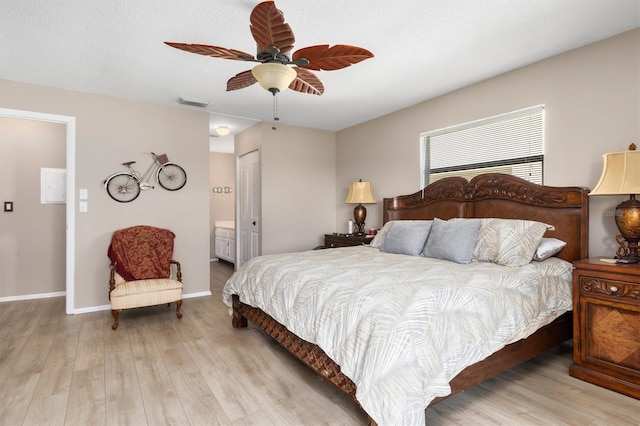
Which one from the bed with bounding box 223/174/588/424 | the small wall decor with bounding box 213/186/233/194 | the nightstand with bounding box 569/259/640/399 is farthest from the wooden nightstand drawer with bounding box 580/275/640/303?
the small wall decor with bounding box 213/186/233/194

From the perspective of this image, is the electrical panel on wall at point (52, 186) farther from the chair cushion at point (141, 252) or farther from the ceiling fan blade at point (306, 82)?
the ceiling fan blade at point (306, 82)

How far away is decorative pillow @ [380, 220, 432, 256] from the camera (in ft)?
Result: 10.9

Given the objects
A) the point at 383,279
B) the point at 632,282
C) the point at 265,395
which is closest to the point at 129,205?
the point at 265,395

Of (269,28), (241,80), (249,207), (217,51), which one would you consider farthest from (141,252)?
(269,28)

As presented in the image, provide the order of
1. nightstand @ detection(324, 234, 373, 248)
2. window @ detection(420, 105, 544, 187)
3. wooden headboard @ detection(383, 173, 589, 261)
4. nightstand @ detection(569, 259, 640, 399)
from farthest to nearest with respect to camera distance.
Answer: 1. nightstand @ detection(324, 234, 373, 248)
2. window @ detection(420, 105, 544, 187)
3. wooden headboard @ detection(383, 173, 589, 261)
4. nightstand @ detection(569, 259, 640, 399)

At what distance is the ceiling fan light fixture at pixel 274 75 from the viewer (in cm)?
216

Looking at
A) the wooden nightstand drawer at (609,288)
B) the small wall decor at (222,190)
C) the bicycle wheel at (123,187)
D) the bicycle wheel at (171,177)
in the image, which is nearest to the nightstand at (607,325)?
the wooden nightstand drawer at (609,288)

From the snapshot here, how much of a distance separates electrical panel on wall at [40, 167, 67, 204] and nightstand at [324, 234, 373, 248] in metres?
3.82

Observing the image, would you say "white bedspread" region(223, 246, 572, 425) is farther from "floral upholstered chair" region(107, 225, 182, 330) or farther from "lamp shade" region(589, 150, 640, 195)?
"floral upholstered chair" region(107, 225, 182, 330)

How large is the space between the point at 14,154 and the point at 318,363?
16.3 feet

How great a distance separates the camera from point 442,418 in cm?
193

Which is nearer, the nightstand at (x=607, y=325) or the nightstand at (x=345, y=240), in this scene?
the nightstand at (x=607, y=325)

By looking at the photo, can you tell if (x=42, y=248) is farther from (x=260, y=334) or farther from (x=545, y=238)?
(x=545, y=238)

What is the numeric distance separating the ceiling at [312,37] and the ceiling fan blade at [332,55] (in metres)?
0.43
